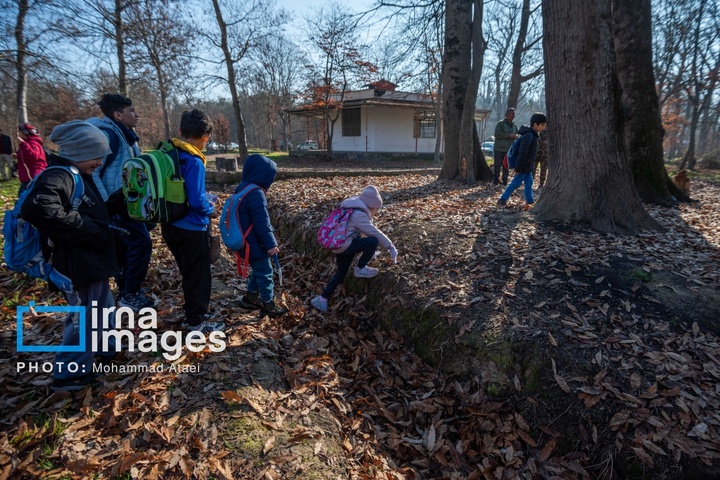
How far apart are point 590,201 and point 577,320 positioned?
8.35ft

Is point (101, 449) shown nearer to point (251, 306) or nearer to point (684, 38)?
point (251, 306)

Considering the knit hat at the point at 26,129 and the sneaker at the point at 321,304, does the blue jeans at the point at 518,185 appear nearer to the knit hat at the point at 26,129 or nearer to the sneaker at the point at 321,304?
the sneaker at the point at 321,304

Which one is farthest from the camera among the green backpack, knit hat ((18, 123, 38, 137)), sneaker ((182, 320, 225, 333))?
knit hat ((18, 123, 38, 137))

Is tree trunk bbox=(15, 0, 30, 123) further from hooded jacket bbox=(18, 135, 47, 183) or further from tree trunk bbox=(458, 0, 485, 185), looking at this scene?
tree trunk bbox=(458, 0, 485, 185)

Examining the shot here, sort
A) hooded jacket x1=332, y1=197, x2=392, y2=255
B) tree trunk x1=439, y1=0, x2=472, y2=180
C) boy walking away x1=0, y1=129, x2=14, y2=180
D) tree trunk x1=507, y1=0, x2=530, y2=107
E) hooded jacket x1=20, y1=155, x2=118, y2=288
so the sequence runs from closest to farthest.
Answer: hooded jacket x1=20, y1=155, x2=118, y2=288, hooded jacket x1=332, y1=197, x2=392, y2=255, tree trunk x1=439, y1=0, x2=472, y2=180, boy walking away x1=0, y1=129, x2=14, y2=180, tree trunk x1=507, y1=0, x2=530, y2=107

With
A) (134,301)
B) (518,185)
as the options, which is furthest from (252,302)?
(518,185)

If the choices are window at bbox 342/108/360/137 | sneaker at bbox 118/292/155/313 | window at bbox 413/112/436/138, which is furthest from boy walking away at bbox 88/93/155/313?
window at bbox 413/112/436/138

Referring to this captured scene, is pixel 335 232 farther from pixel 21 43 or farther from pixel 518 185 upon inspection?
pixel 21 43

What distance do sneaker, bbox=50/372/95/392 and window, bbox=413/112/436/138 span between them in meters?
24.7

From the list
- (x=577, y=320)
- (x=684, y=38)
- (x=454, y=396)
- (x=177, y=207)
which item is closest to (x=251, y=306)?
(x=177, y=207)

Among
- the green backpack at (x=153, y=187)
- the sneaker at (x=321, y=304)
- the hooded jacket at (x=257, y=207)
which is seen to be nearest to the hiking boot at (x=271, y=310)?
the sneaker at (x=321, y=304)

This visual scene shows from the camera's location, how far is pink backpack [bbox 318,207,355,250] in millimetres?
4012

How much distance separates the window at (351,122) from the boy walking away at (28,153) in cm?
1819

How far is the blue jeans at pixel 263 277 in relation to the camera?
3.82 metres
